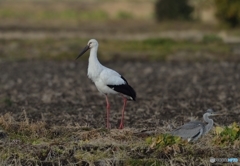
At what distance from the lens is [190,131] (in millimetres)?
9344

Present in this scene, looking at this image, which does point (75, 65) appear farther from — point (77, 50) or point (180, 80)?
point (180, 80)

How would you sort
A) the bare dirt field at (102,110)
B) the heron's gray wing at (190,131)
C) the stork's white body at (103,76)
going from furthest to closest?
the stork's white body at (103,76)
the heron's gray wing at (190,131)
the bare dirt field at (102,110)

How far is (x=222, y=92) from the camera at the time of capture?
57.6ft

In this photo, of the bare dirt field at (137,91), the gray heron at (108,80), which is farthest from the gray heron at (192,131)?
the bare dirt field at (137,91)

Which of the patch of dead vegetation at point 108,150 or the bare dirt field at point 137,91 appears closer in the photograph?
the patch of dead vegetation at point 108,150

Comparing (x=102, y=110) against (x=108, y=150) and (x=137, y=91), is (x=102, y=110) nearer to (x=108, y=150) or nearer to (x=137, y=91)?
(x=137, y=91)

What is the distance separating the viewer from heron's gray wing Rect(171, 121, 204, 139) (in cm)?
929

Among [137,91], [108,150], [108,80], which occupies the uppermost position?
[137,91]

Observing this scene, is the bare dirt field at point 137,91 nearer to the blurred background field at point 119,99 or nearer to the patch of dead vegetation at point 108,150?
the blurred background field at point 119,99

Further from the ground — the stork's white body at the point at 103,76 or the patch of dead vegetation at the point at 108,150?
the stork's white body at the point at 103,76

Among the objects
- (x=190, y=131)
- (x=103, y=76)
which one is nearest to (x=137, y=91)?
(x=103, y=76)

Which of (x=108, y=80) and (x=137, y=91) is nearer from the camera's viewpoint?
(x=108, y=80)

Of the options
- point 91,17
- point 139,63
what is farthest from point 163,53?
point 91,17

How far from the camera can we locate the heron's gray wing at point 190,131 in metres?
9.29
